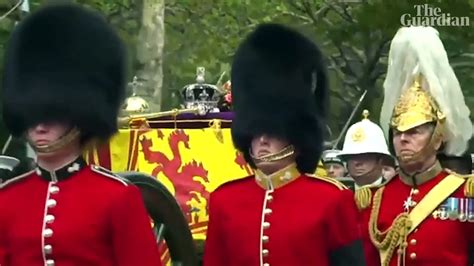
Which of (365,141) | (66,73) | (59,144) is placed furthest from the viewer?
(365,141)

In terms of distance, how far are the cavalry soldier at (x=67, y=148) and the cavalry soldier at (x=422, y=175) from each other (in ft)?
5.50

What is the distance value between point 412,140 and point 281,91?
855 mm

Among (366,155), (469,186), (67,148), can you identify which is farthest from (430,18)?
(67,148)

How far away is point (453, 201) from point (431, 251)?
10.6 inches

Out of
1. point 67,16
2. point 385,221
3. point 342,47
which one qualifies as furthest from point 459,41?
point 67,16

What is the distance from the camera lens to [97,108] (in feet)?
17.2

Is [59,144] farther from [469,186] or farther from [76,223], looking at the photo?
[469,186]

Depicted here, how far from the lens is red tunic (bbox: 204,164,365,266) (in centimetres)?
565

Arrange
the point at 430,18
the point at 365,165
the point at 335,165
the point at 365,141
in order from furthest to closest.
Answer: the point at 430,18
the point at 335,165
the point at 365,141
the point at 365,165

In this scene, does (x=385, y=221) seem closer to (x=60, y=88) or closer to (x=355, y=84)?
(x=60, y=88)

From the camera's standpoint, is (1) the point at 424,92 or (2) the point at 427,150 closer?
(2) the point at 427,150

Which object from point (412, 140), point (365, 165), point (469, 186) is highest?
point (412, 140)

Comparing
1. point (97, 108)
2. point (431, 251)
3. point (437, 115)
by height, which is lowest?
point (431, 251)

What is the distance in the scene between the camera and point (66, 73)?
5.29m
